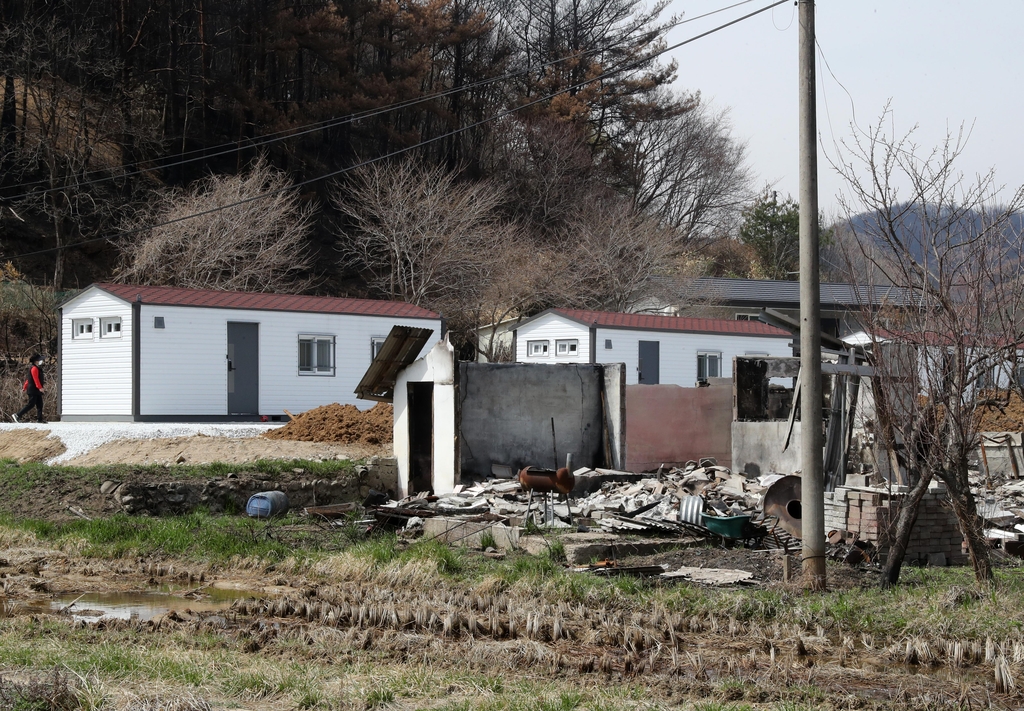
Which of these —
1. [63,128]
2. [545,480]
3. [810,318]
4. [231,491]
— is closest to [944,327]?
[810,318]

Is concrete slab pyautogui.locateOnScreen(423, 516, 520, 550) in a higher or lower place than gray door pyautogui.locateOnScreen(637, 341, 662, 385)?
lower

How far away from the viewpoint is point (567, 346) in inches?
1094

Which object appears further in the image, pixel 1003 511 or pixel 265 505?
pixel 265 505

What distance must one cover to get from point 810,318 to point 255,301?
17950 millimetres

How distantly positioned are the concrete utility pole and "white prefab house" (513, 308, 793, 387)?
17205mm

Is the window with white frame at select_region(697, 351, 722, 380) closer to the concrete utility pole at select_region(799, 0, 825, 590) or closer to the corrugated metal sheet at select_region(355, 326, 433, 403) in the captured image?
the corrugated metal sheet at select_region(355, 326, 433, 403)

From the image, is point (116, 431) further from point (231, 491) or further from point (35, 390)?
point (231, 491)

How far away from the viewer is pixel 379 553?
1074 cm

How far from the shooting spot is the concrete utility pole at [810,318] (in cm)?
912

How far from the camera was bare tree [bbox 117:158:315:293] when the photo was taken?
103 feet

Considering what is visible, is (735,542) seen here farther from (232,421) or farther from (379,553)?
(232,421)

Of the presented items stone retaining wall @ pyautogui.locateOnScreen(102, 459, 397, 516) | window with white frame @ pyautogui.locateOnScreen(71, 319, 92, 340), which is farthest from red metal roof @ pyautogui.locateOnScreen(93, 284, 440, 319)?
stone retaining wall @ pyautogui.locateOnScreen(102, 459, 397, 516)

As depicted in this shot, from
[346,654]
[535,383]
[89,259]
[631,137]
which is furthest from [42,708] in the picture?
[631,137]

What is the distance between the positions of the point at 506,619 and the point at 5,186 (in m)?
33.7
